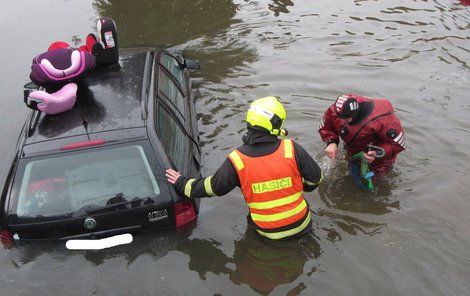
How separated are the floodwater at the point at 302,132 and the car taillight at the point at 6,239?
15 centimetres

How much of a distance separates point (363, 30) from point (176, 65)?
19.6ft

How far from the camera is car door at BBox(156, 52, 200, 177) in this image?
196 inches

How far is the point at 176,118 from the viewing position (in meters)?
5.67

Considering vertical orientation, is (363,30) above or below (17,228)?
below

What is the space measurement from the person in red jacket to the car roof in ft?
7.39

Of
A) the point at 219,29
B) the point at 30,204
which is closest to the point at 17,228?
the point at 30,204

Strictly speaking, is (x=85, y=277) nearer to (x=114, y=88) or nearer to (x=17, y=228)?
(x=17, y=228)

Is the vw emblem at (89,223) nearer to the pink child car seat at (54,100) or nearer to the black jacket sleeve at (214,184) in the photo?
the black jacket sleeve at (214,184)

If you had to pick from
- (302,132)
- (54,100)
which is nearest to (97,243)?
(54,100)

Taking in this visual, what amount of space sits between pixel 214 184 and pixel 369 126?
2086 mm

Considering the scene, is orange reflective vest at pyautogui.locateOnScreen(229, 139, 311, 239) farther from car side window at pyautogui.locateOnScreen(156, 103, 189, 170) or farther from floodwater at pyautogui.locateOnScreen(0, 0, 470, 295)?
car side window at pyautogui.locateOnScreen(156, 103, 189, 170)

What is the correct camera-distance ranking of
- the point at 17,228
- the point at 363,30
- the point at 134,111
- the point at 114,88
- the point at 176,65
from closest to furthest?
the point at 17,228 < the point at 134,111 < the point at 114,88 < the point at 176,65 < the point at 363,30

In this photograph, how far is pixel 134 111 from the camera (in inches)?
189

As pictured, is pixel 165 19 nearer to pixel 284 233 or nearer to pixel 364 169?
pixel 364 169
